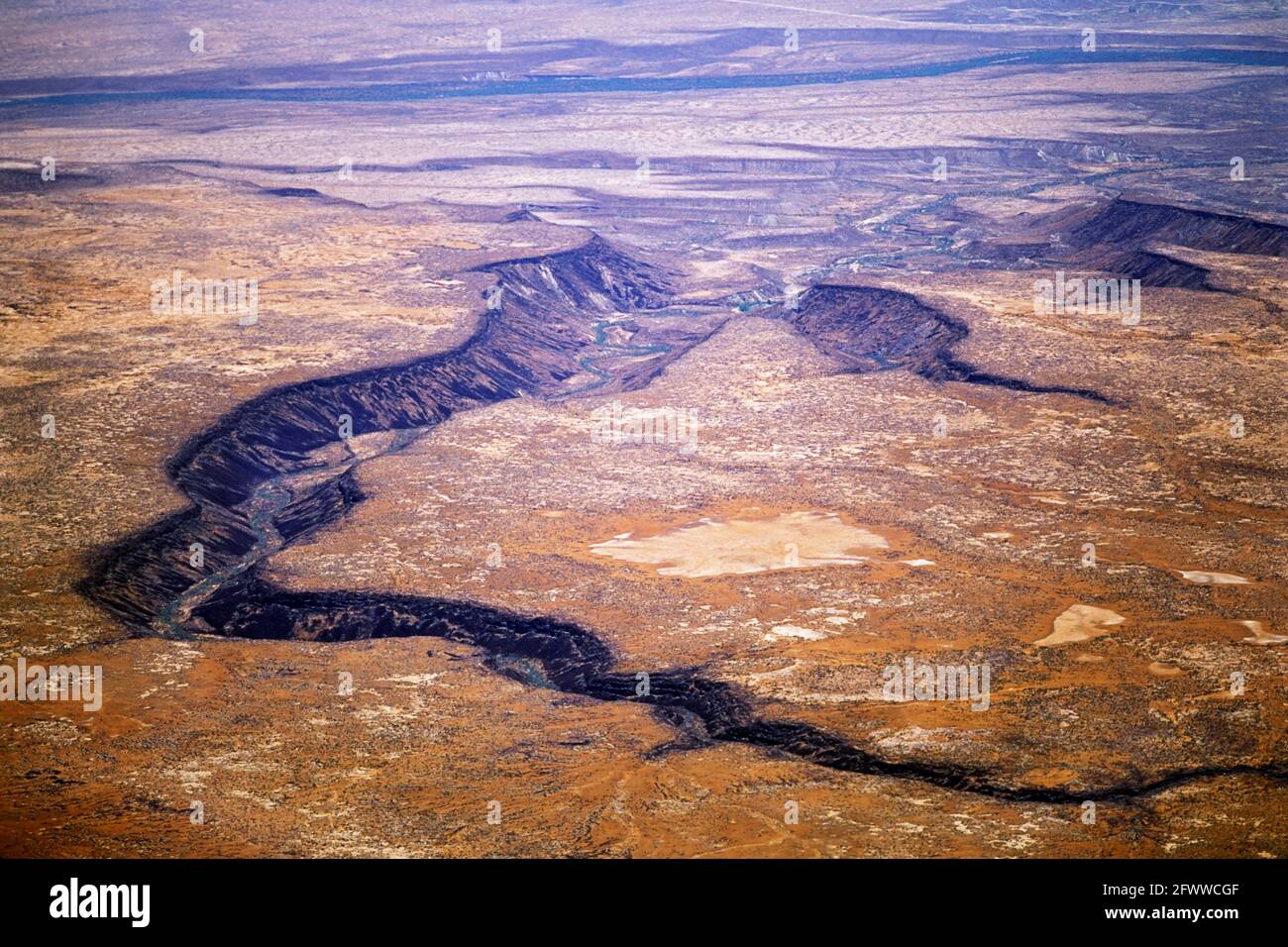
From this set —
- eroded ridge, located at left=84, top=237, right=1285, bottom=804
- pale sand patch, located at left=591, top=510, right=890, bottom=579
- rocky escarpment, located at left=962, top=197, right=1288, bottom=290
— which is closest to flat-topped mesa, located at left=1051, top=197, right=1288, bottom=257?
rocky escarpment, located at left=962, top=197, right=1288, bottom=290

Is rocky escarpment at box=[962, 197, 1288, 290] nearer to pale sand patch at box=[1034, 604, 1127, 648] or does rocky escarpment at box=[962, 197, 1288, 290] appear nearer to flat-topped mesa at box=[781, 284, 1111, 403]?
flat-topped mesa at box=[781, 284, 1111, 403]

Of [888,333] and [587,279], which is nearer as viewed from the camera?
[888,333]

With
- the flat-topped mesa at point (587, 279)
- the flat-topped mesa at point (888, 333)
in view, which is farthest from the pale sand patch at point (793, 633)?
the flat-topped mesa at point (587, 279)

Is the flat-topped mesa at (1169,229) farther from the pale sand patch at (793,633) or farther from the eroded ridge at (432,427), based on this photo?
the pale sand patch at (793,633)

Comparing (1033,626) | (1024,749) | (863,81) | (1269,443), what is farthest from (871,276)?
(863,81)

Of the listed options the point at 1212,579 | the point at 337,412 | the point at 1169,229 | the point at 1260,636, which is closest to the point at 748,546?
the point at 1212,579

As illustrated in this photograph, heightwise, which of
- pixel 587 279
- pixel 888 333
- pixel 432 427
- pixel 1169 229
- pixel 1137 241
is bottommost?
pixel 432 427

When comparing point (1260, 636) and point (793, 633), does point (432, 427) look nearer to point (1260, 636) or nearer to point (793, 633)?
point (793, 633)

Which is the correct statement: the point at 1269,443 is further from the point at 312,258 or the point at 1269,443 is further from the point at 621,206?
the point at 621,206
